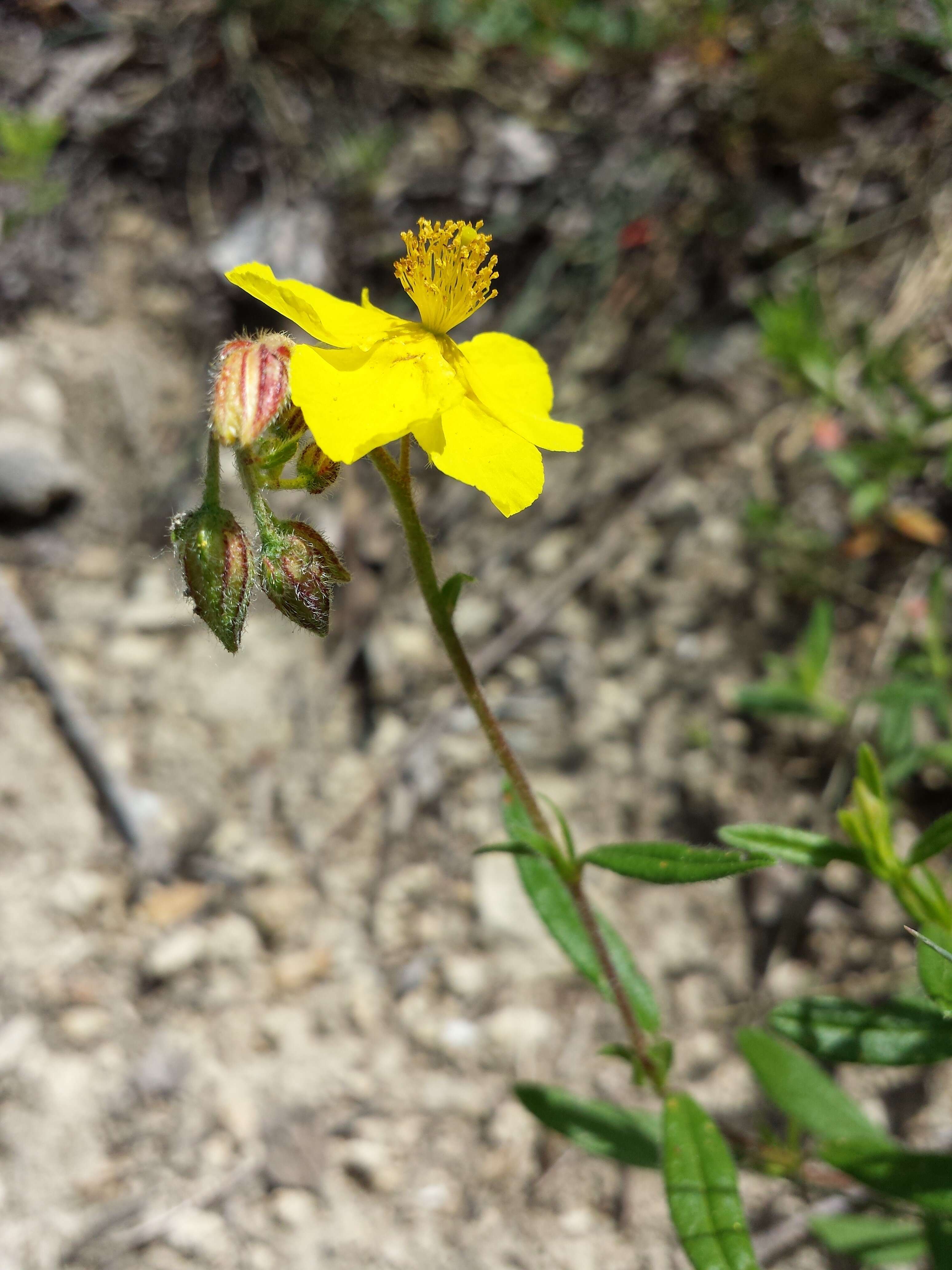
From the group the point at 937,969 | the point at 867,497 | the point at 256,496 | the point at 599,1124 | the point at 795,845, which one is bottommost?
the point at 937,969

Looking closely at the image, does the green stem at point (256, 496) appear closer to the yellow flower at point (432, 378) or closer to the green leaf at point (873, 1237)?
the yellow flower at point (432, 378)

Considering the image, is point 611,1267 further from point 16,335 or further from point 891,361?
point 16,335

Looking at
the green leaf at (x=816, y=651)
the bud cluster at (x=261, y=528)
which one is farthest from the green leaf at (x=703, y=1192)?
the green leaf at (x=816, y=651)

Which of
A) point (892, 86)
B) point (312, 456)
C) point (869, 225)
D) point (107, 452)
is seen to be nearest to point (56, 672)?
point (107, 452)

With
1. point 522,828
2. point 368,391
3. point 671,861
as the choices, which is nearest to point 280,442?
point 368,391

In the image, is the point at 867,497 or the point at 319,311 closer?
the point at 319,311


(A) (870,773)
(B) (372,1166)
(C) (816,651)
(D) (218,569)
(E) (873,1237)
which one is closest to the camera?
(D) (218,569)

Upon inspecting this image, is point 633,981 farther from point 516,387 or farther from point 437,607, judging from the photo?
point 516,387
